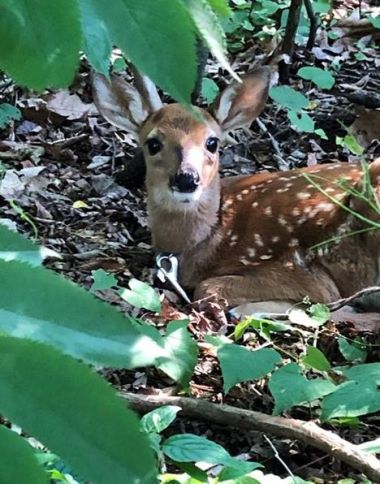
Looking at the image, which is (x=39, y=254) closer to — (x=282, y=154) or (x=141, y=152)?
(x=141, y=152)

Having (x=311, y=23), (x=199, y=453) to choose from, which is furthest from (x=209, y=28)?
(x=311, y=23)

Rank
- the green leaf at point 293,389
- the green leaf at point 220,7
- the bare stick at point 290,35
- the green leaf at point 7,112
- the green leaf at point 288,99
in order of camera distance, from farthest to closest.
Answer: the bare stick at point 290,35 < the green leaf at point 288,99 < the green leaf at point 7,112 < the green leaf at point 293,389 < the green leaf at point 220,7

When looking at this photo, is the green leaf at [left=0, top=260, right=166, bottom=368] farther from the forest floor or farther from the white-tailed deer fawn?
the white-tailed deer fawn

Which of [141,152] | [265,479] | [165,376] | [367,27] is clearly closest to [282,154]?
[141,152]

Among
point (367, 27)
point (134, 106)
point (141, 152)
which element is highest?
point (134, 106)

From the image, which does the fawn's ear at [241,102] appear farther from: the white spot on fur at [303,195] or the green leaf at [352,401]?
the green leaf at [352,401]

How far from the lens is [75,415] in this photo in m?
0.64

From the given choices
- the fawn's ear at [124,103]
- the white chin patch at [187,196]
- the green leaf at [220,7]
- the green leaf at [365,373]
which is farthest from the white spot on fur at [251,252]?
the green leaf at [220,7]

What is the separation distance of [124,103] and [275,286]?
4.52ft

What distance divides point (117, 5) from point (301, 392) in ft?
8.56

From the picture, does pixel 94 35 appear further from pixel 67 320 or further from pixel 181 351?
pixel 181 351

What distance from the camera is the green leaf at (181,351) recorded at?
10.7 feet

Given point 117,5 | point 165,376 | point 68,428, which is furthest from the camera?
point 165,376

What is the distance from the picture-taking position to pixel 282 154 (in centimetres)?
664
